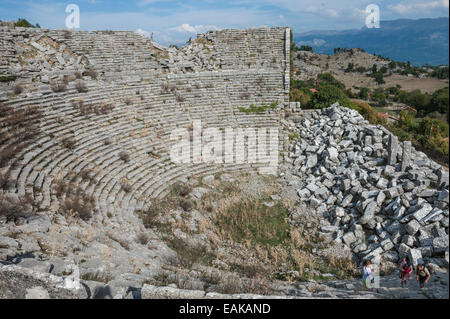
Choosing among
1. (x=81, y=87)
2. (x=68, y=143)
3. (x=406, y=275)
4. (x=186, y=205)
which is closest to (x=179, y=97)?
(x=81, y=87)

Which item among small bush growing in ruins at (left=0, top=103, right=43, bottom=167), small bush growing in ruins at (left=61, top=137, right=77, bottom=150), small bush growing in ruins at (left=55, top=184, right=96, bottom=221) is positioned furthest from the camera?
small bush growing in ruins at (left=61, top=137, right=77, bottom=150)

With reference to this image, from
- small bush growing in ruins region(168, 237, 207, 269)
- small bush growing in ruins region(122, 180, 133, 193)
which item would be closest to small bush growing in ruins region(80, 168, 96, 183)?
small bush growing in ruins region(122, 180, 133, 193)

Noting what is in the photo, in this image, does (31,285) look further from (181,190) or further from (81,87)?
(81,87)

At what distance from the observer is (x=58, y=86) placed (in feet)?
42.2

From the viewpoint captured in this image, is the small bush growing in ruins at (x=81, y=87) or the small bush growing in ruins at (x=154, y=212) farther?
the small bush growing in ruins at (x=81, y=87)

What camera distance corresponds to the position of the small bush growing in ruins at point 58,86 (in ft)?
41.7

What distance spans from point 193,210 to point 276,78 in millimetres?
10687

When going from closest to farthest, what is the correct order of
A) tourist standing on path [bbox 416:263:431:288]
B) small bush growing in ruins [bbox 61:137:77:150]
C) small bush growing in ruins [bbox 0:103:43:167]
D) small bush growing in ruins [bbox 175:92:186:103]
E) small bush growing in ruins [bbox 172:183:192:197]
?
tourist standing on path [bbox 416:263:431:288]
small bush growing in ruins [bbox 0:103:43:167]
small bush growing in ruins [bbox 61:137:77:150]
small bush growing in ruins [bbox 172:183:192:197]
small bush growing in ruins [bbox 175:92:186:103]

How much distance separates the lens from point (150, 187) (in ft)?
35.4

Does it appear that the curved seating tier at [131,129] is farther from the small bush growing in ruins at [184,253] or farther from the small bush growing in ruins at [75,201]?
the small bush growing in ruins at [184,253]

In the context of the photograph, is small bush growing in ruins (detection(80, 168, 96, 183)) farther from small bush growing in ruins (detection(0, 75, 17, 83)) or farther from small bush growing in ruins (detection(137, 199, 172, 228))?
small bush growing in ruins (detection(0, 75, 17, 83))

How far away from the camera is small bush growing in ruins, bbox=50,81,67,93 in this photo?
12723 mm

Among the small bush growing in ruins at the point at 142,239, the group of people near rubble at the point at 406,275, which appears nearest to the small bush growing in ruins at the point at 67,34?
the small bush growing in ruins at the point at 142,239
